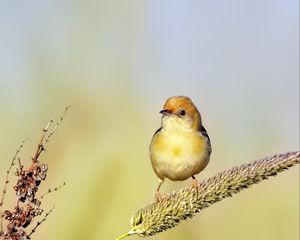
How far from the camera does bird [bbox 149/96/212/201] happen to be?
342 centimetres

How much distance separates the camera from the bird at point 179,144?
3.42m

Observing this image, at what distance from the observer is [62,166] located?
5.04 m

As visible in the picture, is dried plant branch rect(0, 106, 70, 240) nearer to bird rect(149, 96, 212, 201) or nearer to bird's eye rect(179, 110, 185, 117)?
bird rect(149, 96, 212, 201)

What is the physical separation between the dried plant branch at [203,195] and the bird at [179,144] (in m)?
0.72

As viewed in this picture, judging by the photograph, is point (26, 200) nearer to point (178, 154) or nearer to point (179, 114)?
point (178, 154)

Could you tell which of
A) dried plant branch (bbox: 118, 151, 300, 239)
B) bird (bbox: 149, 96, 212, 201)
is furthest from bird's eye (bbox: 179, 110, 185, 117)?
dried plant branch (bbox: 118, 151, 300, 239)

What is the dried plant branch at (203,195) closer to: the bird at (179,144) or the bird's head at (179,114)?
the bird at (179,144)

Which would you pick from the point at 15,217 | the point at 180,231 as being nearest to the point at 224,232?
the point at 180,231

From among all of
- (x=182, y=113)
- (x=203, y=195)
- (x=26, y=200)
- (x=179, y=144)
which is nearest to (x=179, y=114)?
(x=182, y=113)

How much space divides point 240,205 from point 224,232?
1.56 feet

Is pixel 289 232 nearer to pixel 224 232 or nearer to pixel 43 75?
pixel 224 232

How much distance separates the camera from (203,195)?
2592mm

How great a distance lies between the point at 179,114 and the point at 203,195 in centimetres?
105

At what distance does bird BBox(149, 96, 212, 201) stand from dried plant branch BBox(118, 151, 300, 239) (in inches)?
28.4
